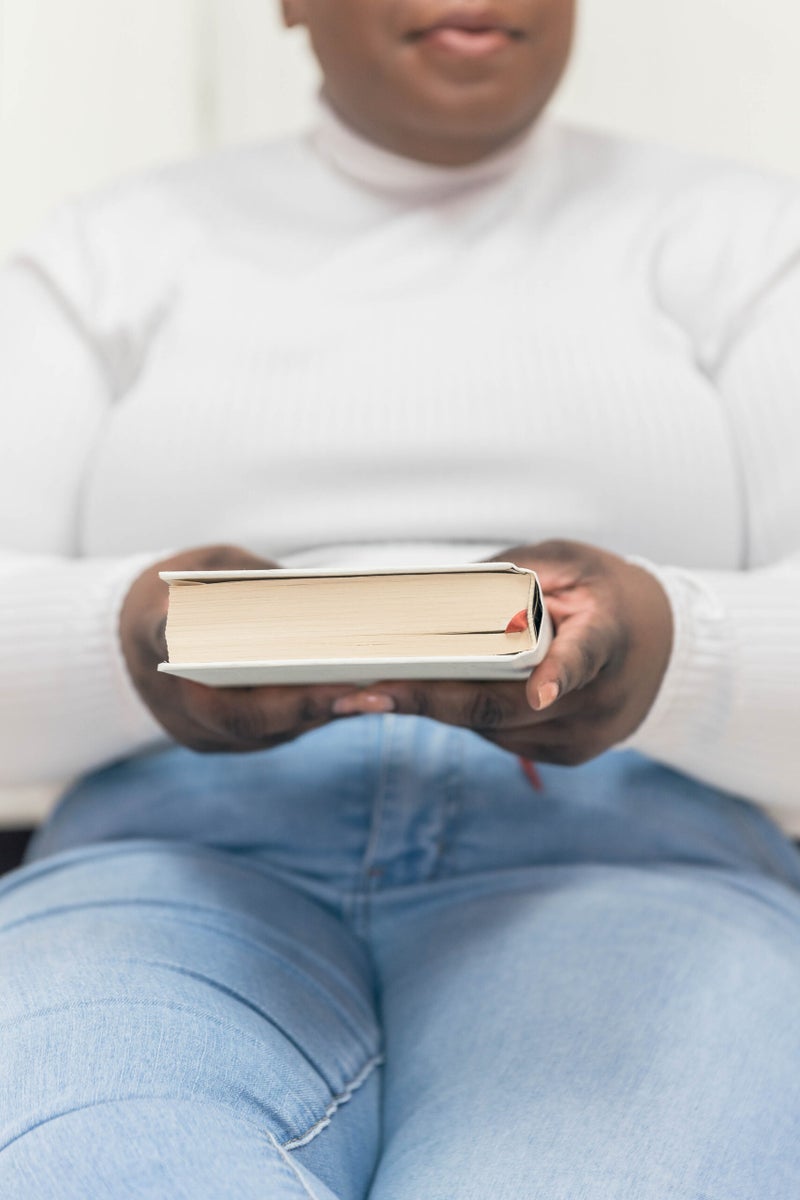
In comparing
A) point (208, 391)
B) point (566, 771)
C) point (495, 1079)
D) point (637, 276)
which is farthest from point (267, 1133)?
point (637, 276)

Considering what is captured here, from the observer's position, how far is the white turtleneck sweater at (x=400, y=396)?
0.71 meters

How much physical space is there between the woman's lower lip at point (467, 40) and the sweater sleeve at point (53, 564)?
298 millimetres

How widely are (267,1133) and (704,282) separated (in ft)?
2.03

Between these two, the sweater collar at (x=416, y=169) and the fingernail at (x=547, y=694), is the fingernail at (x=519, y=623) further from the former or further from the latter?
the sweater collar at (x=416, y=169)

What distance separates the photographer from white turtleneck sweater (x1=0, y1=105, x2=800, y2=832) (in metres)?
0.71

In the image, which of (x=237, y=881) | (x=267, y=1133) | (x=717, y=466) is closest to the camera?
(x=267, y=1133)

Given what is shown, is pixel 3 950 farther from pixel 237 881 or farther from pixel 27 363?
pixel 27 363

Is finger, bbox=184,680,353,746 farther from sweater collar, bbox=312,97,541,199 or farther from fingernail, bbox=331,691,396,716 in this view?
sweater collar, bbox=312,97,541,199

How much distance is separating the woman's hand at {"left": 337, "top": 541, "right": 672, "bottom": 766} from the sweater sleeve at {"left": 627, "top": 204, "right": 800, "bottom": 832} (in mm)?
25

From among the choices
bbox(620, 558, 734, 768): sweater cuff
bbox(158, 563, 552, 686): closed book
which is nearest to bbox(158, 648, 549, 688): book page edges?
bbox(158, 563, 552, 686): closed book

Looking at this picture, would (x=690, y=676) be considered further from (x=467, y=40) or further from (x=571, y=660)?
(x=467, y=40)

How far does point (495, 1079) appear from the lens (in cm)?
52

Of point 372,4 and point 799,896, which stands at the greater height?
point 372,4

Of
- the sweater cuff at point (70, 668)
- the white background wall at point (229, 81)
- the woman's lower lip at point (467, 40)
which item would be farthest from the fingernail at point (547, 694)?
the white background wall at point (229, 81)
